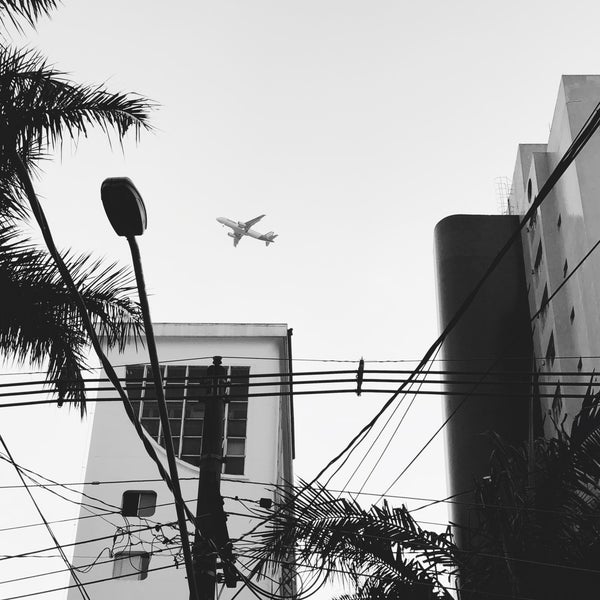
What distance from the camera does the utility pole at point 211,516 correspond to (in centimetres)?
962

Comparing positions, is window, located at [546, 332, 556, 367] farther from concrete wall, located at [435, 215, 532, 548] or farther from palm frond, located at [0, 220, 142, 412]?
palm frond, located at [0, 220, 142, 412]

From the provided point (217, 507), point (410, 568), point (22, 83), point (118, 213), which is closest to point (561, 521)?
point (410, 568)

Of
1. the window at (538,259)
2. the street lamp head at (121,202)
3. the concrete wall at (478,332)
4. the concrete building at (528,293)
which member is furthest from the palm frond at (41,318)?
the window at (538,259)

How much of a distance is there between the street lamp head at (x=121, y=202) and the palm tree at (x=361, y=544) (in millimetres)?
6075

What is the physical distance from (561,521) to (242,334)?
1028 inches

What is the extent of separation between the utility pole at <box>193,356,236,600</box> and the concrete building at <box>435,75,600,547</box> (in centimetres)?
2836

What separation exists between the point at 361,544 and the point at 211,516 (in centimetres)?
233

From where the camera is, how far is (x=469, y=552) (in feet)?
34.6

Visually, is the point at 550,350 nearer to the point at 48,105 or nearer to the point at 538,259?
the point at 538,259

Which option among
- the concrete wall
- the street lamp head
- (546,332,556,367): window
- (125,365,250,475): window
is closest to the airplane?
the concrete wall

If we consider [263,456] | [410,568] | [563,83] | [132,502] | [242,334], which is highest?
[563,83]

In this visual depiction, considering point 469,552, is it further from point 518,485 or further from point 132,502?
point 132,502

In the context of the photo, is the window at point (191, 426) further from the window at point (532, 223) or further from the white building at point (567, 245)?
the window at point (532, 223)

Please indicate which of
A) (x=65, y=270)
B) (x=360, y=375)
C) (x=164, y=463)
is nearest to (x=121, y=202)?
(x=65, y=270)
